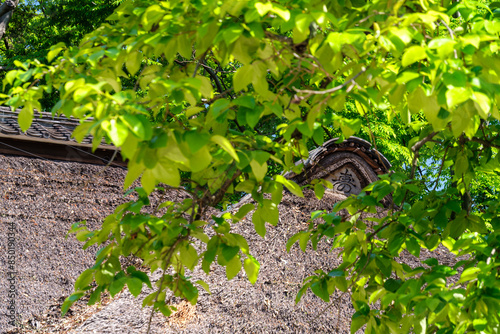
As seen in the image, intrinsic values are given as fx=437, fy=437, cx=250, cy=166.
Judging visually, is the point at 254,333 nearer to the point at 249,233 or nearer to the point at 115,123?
the point at 249,233

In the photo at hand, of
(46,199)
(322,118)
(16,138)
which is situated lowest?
(46,199)

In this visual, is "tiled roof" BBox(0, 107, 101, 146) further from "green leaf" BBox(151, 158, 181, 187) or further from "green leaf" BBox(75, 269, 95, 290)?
"green leaf" BBox(151, 158, 181, 187)

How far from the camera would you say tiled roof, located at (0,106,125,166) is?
4.70 meters

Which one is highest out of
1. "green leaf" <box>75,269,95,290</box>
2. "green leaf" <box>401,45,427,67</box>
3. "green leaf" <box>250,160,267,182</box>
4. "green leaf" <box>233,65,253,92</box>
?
"green leaf" <box>401,45,427,67</box>

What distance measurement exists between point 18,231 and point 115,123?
3817 millimetres

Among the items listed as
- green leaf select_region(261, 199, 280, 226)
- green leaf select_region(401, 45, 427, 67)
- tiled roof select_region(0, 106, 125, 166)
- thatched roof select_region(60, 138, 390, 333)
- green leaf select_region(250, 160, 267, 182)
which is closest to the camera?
green leaf select_region(401, 45, 427, 67)

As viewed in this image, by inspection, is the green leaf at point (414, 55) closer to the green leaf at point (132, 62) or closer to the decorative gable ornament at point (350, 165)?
the green leaf at point (132, 62)

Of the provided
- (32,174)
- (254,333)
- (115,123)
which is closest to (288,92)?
(115,123)

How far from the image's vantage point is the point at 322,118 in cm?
208

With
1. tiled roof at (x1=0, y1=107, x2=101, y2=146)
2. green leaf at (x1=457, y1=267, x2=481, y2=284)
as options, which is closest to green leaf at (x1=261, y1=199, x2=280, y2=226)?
green leaf at (x1=457, y1=267, x2=481, y2=284)

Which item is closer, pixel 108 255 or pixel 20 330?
pixel 108 255

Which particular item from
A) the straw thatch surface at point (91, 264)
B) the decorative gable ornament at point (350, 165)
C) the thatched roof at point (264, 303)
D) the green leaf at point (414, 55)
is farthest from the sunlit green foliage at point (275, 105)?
the decorative gable ornament at point (350, 165)

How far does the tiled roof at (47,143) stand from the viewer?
15.4ft

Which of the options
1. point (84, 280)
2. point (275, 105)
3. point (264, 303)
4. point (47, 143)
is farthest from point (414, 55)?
point (47, 143)
